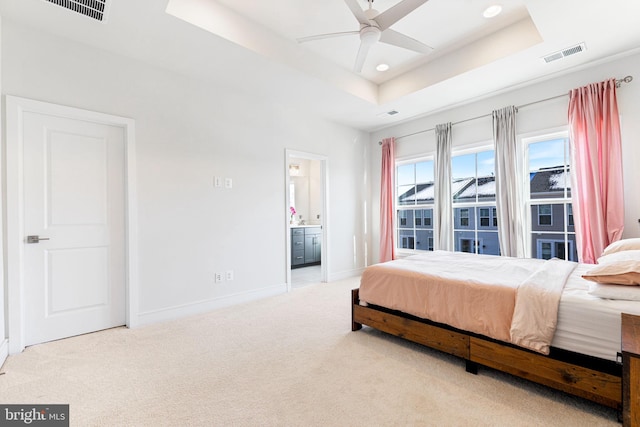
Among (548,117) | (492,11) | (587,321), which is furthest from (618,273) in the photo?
(548,117)

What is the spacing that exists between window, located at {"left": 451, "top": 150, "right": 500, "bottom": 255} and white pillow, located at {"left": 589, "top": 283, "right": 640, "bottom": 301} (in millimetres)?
2561

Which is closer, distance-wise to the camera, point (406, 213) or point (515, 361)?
point (515, 361)

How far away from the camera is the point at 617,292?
162cm

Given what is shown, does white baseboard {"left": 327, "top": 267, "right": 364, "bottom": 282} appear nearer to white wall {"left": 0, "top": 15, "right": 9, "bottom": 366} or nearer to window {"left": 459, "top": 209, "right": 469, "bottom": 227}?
window {"left": 459, "top": 209, "right": 469, "bottom": 227}

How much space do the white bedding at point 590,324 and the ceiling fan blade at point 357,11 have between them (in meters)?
2.43

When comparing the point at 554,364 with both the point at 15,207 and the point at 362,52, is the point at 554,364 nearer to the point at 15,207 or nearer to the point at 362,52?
the point at 362,52

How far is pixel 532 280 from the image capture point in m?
1.96

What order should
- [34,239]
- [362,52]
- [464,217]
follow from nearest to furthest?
1. [34,239]
2. [362,52]
3. [464,217]

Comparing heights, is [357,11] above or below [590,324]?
above

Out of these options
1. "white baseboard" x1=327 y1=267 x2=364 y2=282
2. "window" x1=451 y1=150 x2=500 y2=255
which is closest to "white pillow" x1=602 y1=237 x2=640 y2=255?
"window" x1=451 y1=150 x2=500 y2=255

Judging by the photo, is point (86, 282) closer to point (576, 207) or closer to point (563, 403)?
point (563, 403)

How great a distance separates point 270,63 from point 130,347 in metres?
3.04

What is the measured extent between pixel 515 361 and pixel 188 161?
139 inches

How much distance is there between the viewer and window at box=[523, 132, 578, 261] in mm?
3551
